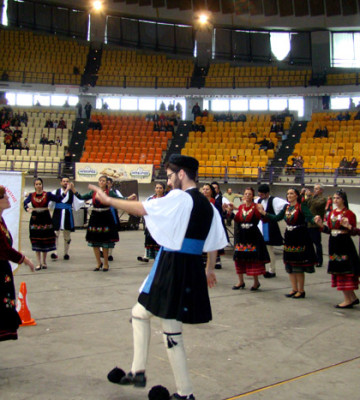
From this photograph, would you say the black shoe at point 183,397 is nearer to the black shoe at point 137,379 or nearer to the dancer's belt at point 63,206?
the black shoe at point 137,379

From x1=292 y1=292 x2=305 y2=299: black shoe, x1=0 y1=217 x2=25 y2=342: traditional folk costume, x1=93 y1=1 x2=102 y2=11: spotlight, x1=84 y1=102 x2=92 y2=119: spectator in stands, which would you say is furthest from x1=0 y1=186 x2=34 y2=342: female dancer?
x1=93 y1=1 x2=102 y2=11: spotlight

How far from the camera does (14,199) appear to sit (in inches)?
274

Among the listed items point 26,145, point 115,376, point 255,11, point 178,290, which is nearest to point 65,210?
point 115,376

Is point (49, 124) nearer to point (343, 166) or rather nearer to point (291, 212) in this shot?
point (343, 166)

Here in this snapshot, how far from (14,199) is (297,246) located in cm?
409

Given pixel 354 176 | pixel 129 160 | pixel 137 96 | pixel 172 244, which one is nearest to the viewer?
pixel 172 244

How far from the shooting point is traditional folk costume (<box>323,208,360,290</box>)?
7.00m

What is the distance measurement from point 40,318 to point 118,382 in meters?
2.38

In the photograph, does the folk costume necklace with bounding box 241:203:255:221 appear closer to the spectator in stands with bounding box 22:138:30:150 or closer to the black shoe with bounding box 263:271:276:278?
the black shoe with bounding box 263:271:276:278

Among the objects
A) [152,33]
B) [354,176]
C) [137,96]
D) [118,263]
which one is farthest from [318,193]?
[152,33]

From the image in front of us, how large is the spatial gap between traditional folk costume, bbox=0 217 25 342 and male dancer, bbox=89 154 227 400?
3.54ft

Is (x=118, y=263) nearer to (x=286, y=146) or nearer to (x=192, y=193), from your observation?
(x=192, y=193)

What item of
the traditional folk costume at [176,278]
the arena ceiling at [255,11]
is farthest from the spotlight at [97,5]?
the traditional folk costume at [176,278]

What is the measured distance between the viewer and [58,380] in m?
4.25
